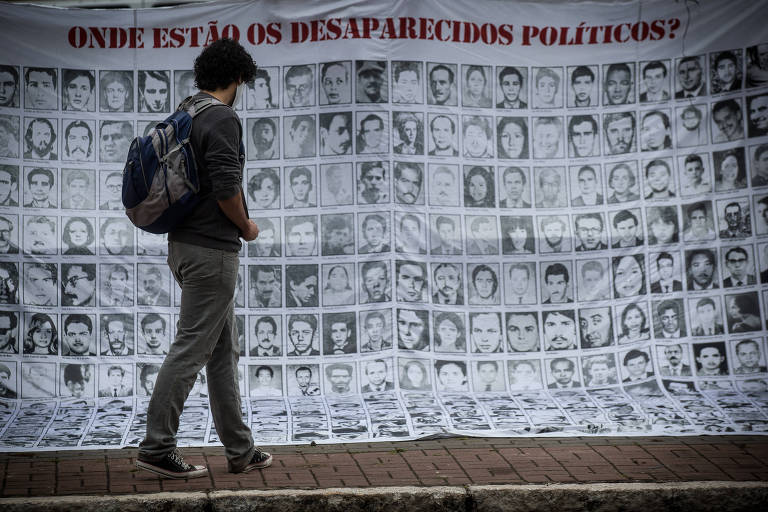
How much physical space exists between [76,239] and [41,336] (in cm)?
60

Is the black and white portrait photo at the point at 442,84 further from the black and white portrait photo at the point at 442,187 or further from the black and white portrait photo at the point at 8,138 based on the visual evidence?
the black and white portrait photo at the point at 8,138

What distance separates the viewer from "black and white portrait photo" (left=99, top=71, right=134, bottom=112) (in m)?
6.06

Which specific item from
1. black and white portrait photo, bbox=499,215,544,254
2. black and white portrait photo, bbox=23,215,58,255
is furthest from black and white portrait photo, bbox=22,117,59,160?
black and white portrait photo, bbox=499,215,544,254

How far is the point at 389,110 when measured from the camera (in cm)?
608

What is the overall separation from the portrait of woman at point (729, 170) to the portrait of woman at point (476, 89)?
1456mm

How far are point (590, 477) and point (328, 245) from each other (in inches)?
89.7

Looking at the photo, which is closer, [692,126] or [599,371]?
[599,371]

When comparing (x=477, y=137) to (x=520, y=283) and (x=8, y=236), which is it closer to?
(x=520, y=283)

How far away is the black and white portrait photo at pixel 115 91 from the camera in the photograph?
6.06 metres

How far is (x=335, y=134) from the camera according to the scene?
20.0 feet

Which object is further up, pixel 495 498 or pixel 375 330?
pixel 375 330

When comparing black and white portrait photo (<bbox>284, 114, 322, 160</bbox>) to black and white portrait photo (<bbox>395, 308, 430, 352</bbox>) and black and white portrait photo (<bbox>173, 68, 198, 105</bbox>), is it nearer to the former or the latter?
black and white portrait photo (<bbox>173, 68, 198, 105</bbox>)

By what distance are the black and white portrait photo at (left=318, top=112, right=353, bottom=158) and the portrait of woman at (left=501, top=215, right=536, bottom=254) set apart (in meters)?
A: 1.05

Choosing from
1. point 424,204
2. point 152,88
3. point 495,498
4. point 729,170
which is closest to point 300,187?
point 424,204
